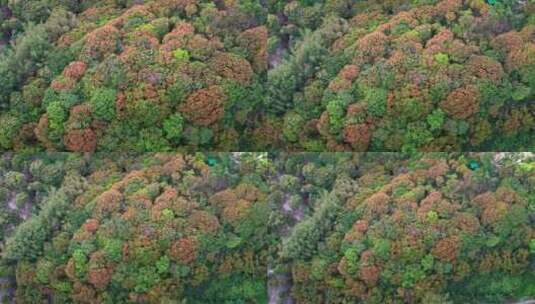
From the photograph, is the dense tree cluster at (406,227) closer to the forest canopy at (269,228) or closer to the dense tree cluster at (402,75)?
the forest canopy at (269,228)

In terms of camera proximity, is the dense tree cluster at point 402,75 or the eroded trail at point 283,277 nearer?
the dense tree cluster at point 402,75

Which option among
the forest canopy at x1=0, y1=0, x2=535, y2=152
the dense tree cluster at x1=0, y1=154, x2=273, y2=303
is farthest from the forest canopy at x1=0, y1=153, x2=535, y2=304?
the forest canopy at x1=0, y1=0, x2=535, y2=152

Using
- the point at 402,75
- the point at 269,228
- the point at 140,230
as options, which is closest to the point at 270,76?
the point at 402,75

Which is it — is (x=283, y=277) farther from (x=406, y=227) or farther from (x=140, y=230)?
(x=140, y=230)

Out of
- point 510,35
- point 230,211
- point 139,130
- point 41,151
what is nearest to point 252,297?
point 230,211

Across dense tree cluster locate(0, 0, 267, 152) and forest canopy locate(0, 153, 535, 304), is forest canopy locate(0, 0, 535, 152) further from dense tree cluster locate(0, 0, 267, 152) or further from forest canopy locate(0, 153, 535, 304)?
forest canopy locate(0, 153, 535, 304)

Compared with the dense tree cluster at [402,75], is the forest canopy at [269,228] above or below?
below

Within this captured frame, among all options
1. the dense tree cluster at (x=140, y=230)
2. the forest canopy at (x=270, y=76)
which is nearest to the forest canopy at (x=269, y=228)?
the dense tree cluster at (x=140, y=230)
